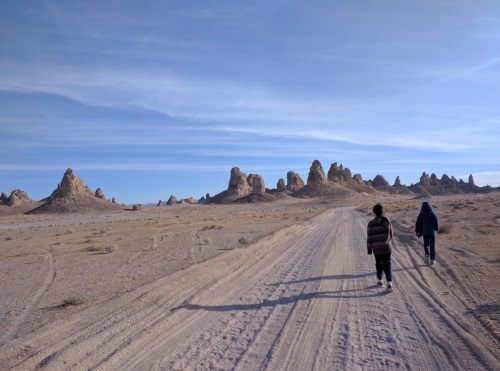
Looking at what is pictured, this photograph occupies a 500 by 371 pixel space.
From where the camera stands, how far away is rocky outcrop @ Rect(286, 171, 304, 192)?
528 ft

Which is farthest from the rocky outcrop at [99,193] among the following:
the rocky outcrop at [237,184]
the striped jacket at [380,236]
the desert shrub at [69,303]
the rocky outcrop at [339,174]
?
the striped jacket at [380,236]

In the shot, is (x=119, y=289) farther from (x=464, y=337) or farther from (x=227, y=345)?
(x=464, y=337)

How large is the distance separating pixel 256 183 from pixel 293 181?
24.2 metres

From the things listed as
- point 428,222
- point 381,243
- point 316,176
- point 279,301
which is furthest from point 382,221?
point 316,176

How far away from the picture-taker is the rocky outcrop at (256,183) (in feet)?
469

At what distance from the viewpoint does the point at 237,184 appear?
448 ft

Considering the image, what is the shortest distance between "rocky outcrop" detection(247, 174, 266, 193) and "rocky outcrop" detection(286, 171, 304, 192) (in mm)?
18693

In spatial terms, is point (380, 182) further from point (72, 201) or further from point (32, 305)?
point (32, 305)

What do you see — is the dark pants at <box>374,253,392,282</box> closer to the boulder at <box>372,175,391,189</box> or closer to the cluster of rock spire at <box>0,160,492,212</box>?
the cluster of rock spire at <box>0,160,492,212</box>

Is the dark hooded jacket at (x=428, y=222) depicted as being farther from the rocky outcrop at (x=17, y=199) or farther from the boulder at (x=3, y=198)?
the boulder at (x=3, y=198)

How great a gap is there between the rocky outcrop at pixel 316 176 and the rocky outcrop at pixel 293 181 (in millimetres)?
19660

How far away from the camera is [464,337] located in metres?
6.21

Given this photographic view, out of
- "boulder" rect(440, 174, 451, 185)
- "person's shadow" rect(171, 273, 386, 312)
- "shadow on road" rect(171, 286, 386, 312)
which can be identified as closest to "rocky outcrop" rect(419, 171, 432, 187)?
"boulder" rect(440, 174, 451, 185)

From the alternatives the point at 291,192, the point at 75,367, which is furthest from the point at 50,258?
the point at 291,192
